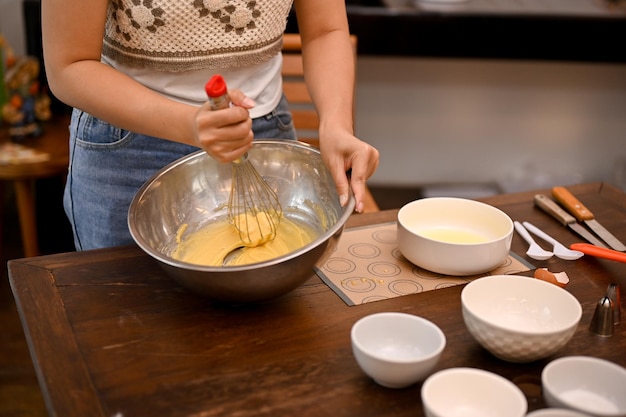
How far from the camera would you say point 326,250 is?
3.58 feet

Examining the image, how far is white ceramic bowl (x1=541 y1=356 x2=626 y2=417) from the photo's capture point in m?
0.90

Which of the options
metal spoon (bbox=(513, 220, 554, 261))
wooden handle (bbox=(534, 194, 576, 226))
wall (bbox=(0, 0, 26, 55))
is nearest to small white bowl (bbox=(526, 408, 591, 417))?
metal spoon (bbox=(513, 220, 554, 261))

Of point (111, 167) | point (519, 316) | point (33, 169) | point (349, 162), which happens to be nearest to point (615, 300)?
point (519, 316)

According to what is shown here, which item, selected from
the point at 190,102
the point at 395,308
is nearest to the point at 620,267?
the point at 395,308

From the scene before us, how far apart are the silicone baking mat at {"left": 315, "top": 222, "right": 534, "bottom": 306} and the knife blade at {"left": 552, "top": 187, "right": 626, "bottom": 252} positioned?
20 centimetres

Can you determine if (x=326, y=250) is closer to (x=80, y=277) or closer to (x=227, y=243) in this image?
(x=227, y=243)

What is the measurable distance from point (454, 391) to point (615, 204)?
82cm

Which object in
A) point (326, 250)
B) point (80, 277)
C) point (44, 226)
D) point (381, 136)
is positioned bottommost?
point (44, 226)

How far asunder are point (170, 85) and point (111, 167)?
0.20 metres

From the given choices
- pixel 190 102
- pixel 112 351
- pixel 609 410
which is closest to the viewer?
pixel 609 410

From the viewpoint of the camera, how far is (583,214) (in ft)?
4.74

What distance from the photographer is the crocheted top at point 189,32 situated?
1.30 meters

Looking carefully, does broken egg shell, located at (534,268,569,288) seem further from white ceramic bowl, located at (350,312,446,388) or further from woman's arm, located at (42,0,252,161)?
woman's arm, located at (42,0,252,161)

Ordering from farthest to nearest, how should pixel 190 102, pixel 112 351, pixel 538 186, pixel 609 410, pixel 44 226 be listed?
pixel 538 186
pixel 44 226
pixel 190 102
pixel 112 351
pixel 609 410
